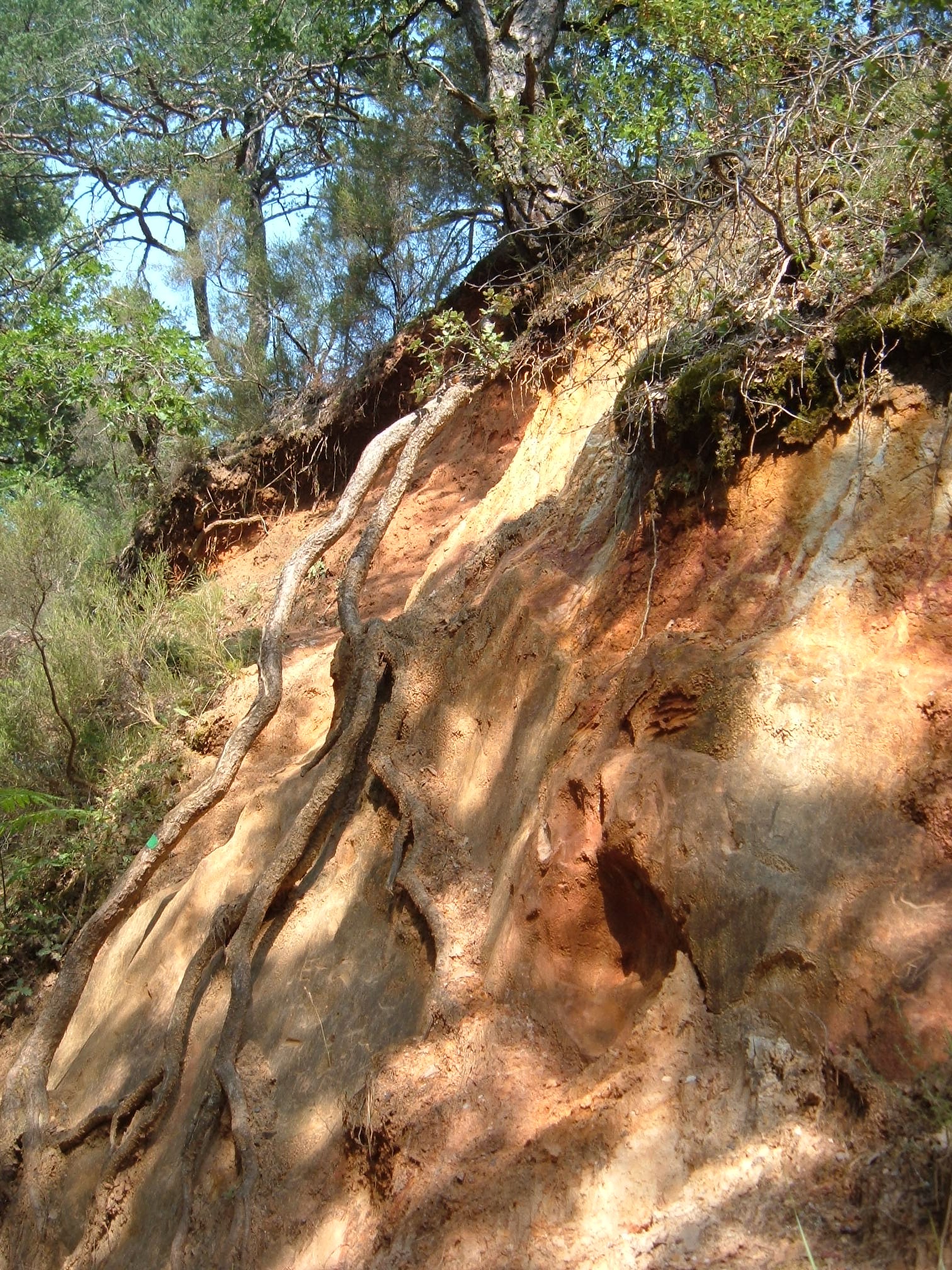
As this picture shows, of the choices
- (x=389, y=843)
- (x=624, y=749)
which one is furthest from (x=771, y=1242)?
(x=389, y=843)

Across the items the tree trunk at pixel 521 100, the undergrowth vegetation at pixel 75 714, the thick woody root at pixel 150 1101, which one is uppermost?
the tree trunk at pixel 521 100

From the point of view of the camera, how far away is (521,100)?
8312mm

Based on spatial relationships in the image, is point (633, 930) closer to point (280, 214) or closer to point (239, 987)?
point (239, 987)

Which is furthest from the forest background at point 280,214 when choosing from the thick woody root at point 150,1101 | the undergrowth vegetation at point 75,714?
the thick woody root at point 150,1101

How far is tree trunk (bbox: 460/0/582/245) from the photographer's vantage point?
→ 26.7 feet

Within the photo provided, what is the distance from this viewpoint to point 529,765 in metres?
4.55

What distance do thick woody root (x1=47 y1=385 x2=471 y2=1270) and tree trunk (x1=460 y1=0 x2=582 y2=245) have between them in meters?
3.57

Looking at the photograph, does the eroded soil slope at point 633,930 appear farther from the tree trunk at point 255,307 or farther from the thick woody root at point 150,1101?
the tree trunk at point 255,307

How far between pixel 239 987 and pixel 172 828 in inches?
60.7

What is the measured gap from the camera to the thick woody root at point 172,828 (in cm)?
570

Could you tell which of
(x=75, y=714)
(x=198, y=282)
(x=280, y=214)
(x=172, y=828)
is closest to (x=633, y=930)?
(x=172, y=828)

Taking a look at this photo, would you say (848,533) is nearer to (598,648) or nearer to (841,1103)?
(598,648)

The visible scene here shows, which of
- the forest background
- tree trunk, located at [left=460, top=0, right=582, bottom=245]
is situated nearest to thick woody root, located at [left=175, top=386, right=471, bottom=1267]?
the forest background

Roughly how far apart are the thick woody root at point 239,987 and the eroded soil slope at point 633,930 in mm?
96
